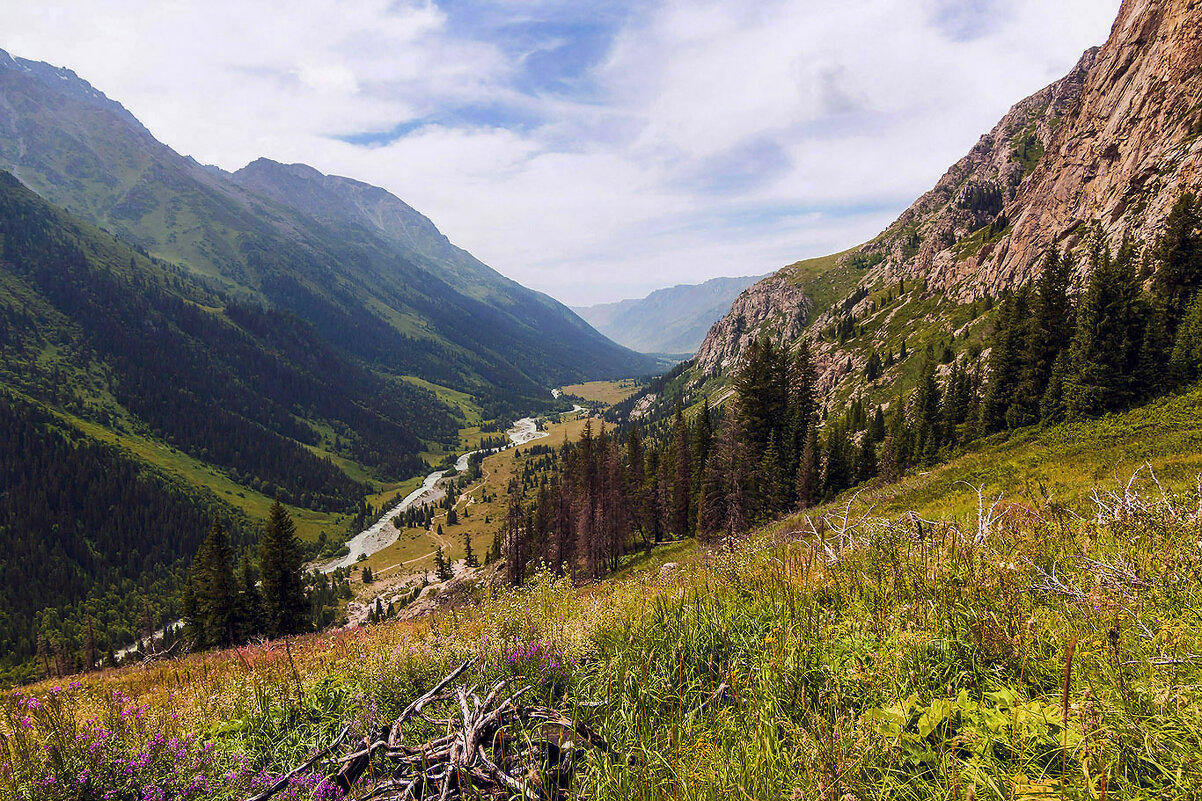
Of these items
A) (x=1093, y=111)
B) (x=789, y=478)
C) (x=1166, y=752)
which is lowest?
(x=789, y=478)

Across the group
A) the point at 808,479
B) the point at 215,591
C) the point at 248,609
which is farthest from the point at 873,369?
the point at 215,591

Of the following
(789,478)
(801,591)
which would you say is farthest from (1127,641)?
(789,478)

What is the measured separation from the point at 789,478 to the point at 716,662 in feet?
159

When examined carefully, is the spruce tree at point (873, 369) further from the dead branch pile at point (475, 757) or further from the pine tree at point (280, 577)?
the dead branch pile at point (475, 757)

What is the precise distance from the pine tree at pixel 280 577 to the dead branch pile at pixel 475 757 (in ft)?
165

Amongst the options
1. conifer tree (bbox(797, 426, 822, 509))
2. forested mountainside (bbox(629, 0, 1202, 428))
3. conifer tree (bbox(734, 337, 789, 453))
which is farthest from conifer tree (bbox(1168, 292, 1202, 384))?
conifer tree (bbox(734, 337, 789, 453))

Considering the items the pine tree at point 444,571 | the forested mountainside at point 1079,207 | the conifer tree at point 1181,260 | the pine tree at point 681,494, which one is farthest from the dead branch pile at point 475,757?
the pine tree at point 444,571

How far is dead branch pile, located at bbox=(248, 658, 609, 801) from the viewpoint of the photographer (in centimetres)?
300

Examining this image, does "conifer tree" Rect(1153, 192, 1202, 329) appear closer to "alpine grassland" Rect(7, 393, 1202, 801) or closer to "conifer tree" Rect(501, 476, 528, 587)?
"alpine grassland" Rect(7, 393, 1202, 801)

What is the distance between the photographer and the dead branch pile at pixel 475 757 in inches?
118

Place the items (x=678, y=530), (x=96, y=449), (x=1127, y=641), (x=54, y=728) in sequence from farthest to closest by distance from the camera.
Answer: (x=96, y=449), (x=678, y=530), (x=54, y=728), (x=1127, y=641)

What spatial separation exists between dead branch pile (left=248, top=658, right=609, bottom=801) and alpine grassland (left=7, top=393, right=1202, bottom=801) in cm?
18

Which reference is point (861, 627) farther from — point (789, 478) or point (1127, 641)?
point (789, 478)

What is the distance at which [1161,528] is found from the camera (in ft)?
17.7
